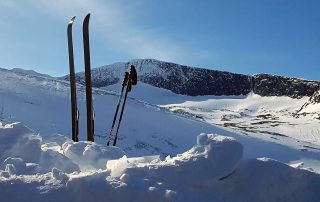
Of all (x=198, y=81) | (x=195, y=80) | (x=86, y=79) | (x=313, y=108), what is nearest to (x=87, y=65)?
(x=86, y=79)

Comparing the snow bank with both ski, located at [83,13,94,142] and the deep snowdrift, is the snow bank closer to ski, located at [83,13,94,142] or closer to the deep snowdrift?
the deep snowdrift

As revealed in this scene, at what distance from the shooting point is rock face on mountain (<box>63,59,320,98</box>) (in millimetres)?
86188

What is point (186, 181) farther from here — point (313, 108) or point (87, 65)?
point (313, 108)

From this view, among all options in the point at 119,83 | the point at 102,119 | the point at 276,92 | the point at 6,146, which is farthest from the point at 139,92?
the point at 6,146

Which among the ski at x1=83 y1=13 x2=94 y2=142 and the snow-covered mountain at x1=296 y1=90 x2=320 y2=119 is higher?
the ski at x1=83 y1=13 x2=94 y2=142

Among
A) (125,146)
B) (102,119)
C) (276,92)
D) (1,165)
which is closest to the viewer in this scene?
(1,165)

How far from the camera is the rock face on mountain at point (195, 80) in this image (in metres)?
86.2

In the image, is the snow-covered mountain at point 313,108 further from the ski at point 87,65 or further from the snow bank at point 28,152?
the snow bank at point 28,152

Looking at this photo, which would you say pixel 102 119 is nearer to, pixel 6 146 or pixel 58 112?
pixel 58 112

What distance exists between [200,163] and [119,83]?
85.2 m

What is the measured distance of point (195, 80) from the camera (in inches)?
3526

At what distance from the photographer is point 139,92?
8219 centimetres

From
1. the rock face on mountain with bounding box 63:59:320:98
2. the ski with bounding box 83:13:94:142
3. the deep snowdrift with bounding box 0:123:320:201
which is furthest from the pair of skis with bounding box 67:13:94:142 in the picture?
Answer: the rock face on mountain with bounding box 63:59:320:98

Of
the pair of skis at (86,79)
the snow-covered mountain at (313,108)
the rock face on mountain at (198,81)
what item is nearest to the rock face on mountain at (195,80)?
the rock face on mountain at (198,81)
